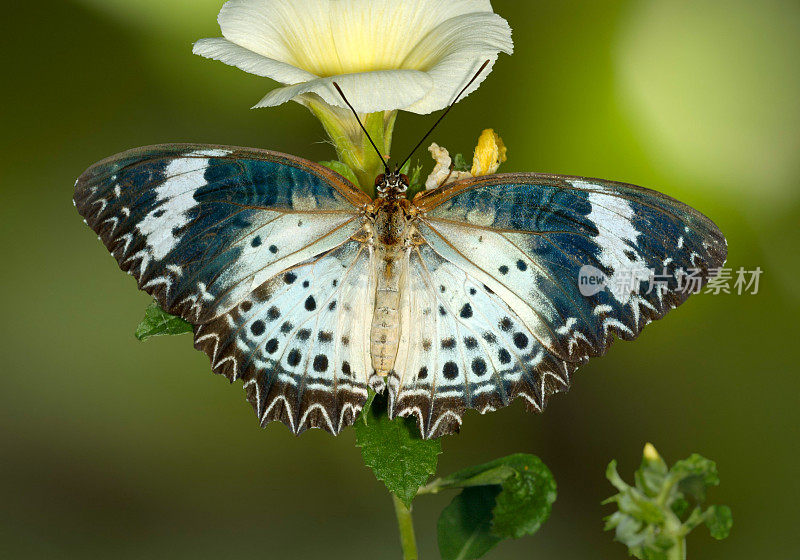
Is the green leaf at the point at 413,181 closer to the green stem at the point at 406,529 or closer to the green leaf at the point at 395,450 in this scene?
the green leaf at the point at 395,450

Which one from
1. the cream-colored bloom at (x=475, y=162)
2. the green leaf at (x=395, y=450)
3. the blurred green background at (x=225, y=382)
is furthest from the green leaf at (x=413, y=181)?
the blurred green background at (x=225, y=382)

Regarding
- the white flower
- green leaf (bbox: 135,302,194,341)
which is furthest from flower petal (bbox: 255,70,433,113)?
green leaf (bbox: 135,302,194,341)

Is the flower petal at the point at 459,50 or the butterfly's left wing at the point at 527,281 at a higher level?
the flower petal at the point at 459,50

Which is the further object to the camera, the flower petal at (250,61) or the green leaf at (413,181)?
the green leaf at (413,181)

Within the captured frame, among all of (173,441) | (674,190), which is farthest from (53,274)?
(674,190)

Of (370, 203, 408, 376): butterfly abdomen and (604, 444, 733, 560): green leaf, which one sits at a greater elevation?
(370, 203, 408, 376): butterfly abdomen

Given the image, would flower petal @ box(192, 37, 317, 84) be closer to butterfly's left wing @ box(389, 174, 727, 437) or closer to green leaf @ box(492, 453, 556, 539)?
butterfly's left wing @ box(389, 174, 727, 437)
